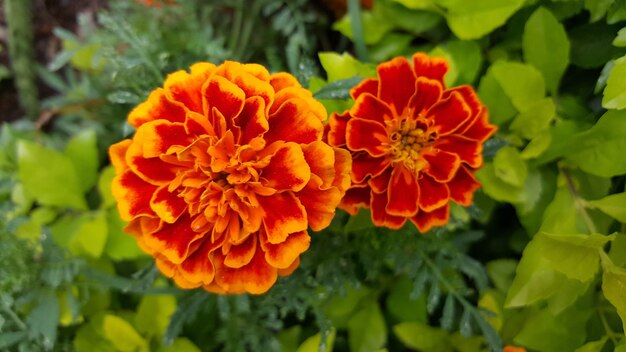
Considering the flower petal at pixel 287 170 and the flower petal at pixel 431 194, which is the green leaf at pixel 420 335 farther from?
the flower petal at pixel 287 170

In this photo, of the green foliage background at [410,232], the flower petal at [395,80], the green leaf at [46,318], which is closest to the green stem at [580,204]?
the green foliage background at [410,232]

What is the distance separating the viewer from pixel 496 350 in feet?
3.03

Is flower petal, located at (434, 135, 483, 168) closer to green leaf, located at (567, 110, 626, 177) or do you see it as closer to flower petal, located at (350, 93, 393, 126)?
flower petal, located at (350, 93, 393, 126)

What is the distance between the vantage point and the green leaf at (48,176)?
3.61 ft

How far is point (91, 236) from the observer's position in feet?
3.51

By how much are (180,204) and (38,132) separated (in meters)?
0.85

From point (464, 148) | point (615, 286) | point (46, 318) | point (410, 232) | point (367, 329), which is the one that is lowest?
point (367, 329)

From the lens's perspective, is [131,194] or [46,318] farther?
[46,318]

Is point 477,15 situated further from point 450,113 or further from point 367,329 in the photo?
point 367,329

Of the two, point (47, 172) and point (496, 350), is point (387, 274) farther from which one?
point (47, 172)

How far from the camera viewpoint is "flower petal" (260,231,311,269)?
68 cm

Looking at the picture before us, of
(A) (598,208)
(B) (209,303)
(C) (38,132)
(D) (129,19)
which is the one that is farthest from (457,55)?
(C) (38,132)

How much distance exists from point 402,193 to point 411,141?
7 centimetres

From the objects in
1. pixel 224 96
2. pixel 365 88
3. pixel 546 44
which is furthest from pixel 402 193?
pixel 546 44
